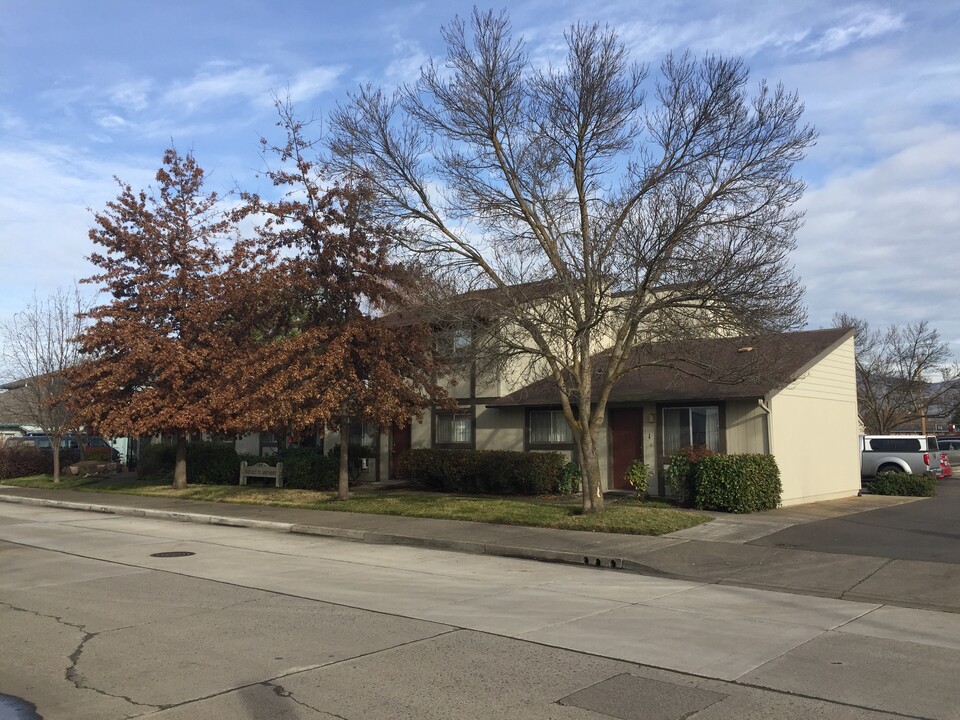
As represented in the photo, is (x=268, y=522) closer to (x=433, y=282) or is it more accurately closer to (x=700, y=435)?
(x=433, y=282)

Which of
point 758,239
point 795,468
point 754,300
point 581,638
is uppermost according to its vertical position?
point 758,239

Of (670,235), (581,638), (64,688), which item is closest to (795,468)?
(670,235)

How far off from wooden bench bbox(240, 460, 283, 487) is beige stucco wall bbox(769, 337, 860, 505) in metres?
14.7

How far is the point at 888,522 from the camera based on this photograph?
16.2 m

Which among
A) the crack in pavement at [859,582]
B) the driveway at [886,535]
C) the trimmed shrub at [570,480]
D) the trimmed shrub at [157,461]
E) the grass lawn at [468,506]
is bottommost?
the crack in pavement at [859,582]

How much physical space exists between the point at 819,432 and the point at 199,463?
20.4 meters

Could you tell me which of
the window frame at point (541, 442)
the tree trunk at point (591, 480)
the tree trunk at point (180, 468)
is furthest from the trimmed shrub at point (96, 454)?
the tree trunk at point (591, 480)

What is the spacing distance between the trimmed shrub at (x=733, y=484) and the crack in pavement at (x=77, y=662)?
13.3m

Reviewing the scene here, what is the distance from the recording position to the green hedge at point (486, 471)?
2128cm

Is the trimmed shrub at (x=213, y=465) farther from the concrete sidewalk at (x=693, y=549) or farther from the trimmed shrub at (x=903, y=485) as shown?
the trimmed shrub at (x=903, y=485)

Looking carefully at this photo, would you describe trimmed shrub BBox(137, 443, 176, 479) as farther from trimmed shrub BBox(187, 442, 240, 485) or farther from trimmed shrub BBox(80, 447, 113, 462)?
trimmed shrub BBox(80, 447, 113, 462)

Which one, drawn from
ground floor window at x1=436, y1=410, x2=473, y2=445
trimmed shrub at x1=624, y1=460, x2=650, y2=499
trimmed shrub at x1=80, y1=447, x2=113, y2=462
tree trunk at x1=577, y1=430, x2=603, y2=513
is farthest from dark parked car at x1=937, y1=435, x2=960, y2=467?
trimmed shrub at x1=80, y1=447, x2=113, y2=462

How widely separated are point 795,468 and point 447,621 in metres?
14.5

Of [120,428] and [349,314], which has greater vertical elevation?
[349,314]
